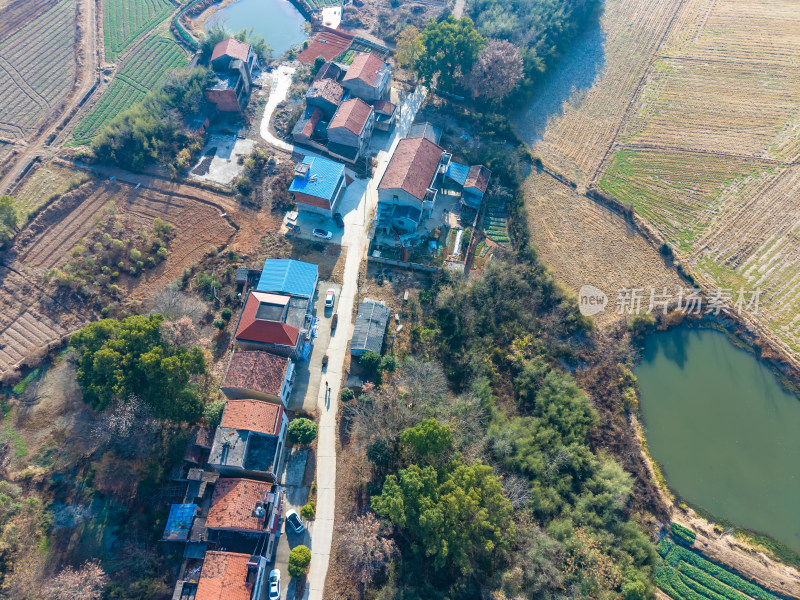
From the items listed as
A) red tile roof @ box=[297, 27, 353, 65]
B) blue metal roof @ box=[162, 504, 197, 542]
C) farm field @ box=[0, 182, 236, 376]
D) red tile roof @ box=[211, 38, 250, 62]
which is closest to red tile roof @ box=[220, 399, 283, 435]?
blue metal roof @ box=[162, 504, 197, 542]

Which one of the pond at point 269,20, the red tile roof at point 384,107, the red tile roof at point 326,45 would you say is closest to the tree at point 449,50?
the red tile roof at point 384,107

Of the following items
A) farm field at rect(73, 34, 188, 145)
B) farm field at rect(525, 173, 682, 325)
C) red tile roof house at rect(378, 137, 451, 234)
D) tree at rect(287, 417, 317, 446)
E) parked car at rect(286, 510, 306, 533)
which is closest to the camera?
parked car at rect(286, 510, 306, 533)

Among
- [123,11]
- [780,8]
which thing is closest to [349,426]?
[123,11]

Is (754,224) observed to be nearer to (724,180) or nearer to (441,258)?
(724,180)

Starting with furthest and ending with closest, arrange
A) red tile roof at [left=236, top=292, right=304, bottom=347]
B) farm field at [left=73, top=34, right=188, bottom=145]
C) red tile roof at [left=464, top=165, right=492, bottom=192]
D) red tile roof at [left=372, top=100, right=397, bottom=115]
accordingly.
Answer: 1. farm field at [left=73, top=34, right=188, bottom=145]
2. red tile roof at [left=372, top=100, right=397, bottom=115]
3. red tile roof at [left=464, top=165, right=492, bottom=192]
4. red tile roof at [left=236, top=292, right=304, bottom=347]

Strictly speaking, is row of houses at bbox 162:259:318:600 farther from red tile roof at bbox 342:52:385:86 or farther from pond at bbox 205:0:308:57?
pond at bbox 205:0:308:57

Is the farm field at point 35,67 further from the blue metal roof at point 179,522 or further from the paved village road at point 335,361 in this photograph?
the blue metal roof at point 179,522
